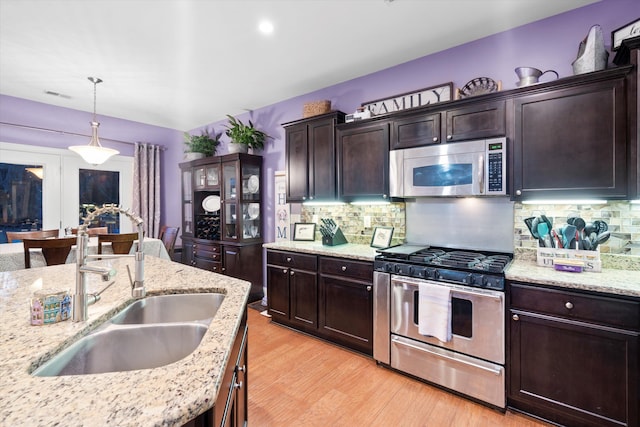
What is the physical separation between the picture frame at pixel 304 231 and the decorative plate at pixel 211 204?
1540 millimetres

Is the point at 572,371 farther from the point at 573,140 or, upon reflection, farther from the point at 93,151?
the point at 93,151

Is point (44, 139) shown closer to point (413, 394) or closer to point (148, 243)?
point (148, 243)

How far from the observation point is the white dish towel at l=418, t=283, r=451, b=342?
212cm

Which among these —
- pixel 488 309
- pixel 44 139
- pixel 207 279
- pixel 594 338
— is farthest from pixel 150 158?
pixel 594 338

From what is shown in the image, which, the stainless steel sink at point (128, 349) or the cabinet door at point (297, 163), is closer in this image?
the stainless steel sink at point (128, 349)

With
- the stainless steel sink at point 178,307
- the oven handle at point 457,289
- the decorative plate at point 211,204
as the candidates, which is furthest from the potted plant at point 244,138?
the stainless steel sink at point 178,307

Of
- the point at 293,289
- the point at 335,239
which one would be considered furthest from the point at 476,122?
the point at 293,289

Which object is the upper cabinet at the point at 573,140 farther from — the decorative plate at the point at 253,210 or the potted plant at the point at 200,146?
the potted plant at the point at 200,146

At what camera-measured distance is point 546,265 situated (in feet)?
6.98

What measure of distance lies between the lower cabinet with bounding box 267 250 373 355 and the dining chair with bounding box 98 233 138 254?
1591mm

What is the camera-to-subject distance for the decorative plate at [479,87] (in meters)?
2.41

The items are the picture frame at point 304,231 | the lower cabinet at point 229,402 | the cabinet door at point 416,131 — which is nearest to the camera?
the lower cabinet at point 229,402

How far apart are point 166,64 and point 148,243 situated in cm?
212

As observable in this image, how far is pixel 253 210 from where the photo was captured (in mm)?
4250
